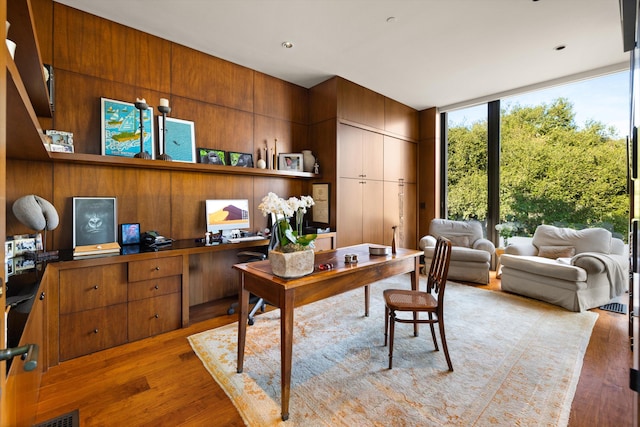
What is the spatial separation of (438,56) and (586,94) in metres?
2.44

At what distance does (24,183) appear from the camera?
234cm

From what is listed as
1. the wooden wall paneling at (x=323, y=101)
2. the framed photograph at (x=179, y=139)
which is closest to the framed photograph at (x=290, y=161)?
the wooden wall paneling at (x=323, y=101)

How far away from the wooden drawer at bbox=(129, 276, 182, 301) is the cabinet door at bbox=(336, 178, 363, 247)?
2182mm

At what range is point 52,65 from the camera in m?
2.44

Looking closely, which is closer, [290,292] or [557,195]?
[290,292]

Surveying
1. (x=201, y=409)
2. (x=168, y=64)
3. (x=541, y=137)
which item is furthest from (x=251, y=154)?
(x=541, y=137)

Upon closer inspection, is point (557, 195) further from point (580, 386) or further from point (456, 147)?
point (580, 386)

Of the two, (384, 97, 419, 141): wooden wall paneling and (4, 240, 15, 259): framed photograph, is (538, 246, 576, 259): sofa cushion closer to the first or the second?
(384, 97, 419, 141): wooden wall paneling

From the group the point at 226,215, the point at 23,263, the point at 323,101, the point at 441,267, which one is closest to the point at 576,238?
the point at 441,267

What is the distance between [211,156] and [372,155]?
8.35 ft

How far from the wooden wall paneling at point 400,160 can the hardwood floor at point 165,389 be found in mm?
3382

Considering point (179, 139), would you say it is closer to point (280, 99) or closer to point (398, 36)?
point (280, 99)

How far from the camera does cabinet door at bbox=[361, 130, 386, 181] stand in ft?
14.8

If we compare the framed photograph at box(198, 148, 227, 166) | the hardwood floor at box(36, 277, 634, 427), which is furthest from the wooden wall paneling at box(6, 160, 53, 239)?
the framed photograph at box(198, 148, 227, 166)
